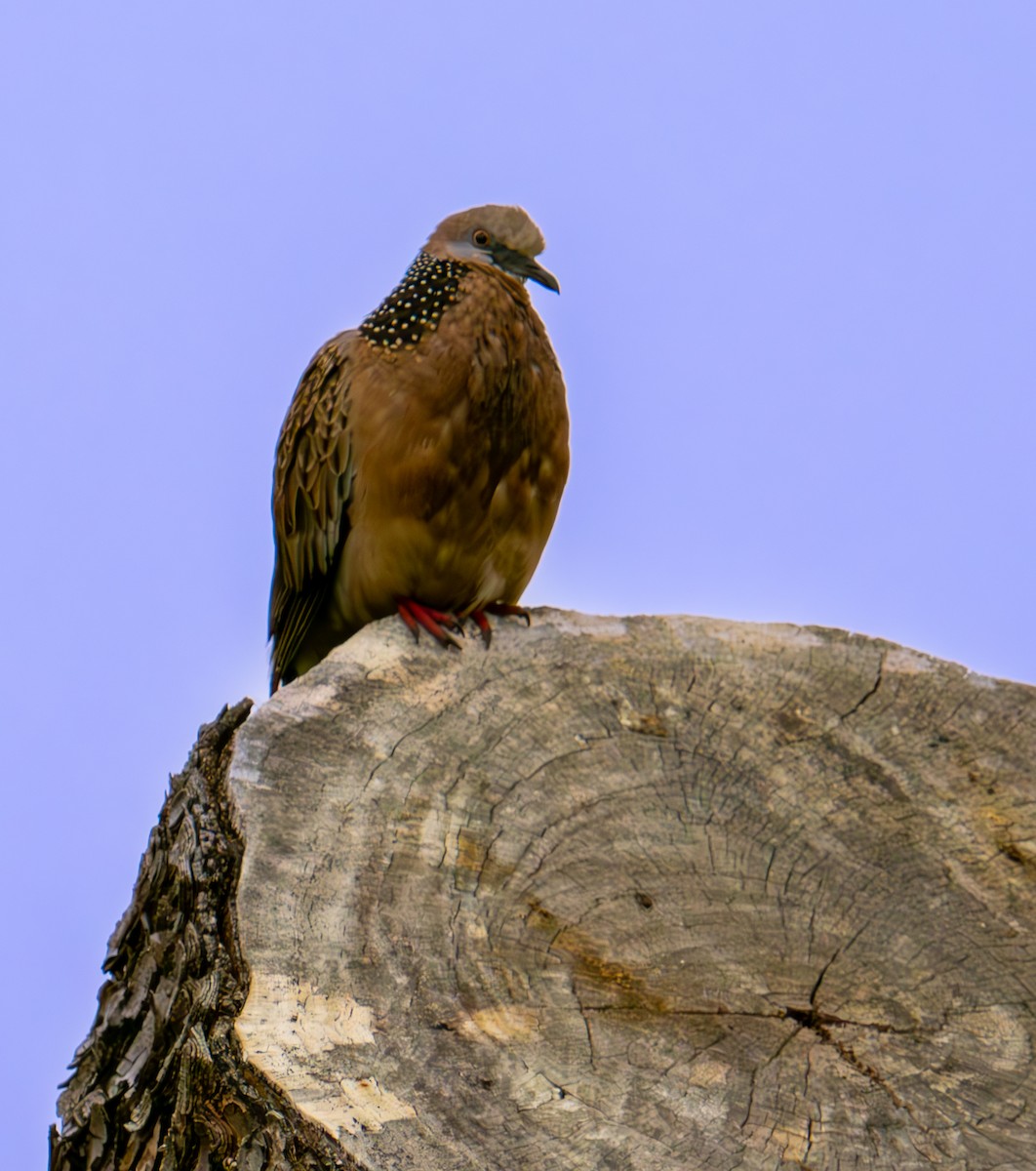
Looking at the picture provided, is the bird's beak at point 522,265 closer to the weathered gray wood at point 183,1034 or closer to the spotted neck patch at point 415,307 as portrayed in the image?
the spotted neck patch at point 415,307

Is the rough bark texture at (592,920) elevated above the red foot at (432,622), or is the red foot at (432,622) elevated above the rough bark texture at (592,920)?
the red foot at (432,622)

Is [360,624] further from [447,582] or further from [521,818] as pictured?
[521,818]

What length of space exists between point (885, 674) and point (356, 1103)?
1.26 metres

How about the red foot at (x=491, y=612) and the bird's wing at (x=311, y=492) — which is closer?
the red foot at (x=491, y=612)

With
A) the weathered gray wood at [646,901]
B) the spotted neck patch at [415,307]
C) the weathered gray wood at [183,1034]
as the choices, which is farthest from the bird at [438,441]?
the weathered gray wood at [183,1034]

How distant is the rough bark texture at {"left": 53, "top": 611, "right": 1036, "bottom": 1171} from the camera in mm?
2031

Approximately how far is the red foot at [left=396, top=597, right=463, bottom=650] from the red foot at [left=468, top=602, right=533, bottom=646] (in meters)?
0.04

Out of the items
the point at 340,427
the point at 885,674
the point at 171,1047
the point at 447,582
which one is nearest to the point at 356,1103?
the point at 171,1047

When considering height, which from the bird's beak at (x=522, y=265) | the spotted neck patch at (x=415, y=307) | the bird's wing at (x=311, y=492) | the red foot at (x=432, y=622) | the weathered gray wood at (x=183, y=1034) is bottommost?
the weathered gray wood at (x=183, y=1034)

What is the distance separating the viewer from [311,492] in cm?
339

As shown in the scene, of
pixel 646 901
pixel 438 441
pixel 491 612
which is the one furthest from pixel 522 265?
pixel 646 901

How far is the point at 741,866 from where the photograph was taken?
240 centimetres

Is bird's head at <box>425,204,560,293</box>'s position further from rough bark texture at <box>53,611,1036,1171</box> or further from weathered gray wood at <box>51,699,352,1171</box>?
weathered gray wood at <box>51,699,352,1171</box>

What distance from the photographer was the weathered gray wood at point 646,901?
2.05 metres
